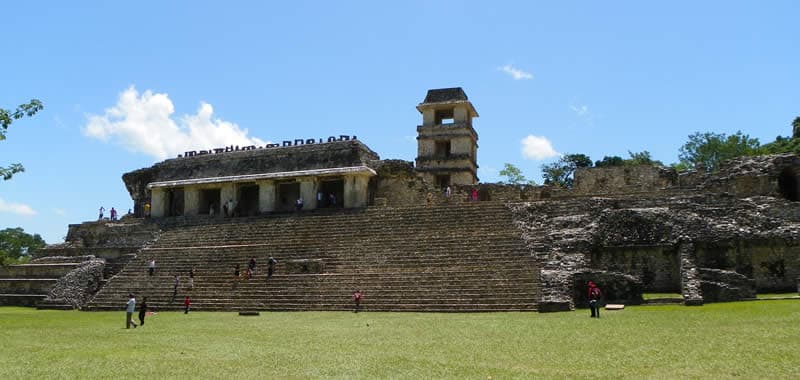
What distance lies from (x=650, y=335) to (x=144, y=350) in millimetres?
7798

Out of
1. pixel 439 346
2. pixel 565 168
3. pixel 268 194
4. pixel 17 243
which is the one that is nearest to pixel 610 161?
pixel 565 168

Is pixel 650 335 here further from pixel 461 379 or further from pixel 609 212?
pixel 609 212

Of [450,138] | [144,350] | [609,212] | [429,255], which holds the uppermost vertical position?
[450,138]

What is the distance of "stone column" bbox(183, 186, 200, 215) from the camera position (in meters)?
31.2

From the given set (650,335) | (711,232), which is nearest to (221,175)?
(711,232)

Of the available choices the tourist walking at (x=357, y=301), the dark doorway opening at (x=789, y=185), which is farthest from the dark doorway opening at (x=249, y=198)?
the dark doorway opening at (x=789, y=185)

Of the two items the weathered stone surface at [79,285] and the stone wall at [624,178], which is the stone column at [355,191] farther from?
the weathered stone surface at [79,285]

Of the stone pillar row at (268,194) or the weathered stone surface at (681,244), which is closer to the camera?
the weathered stone surface at (681,244)

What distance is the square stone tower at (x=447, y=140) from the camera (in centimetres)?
3562

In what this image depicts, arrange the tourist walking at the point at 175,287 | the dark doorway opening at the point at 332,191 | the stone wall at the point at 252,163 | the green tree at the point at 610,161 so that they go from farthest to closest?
the green tree at the point at 610,161
the dark doorway opening at the point at 332,191
the stone wall at the point at 252,163
the tourist walking at the point at 175,287

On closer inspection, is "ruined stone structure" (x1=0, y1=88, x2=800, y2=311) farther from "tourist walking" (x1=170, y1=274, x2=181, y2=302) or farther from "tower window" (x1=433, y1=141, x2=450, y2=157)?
"tower window" (x1=433, y1=141, x2=450, y2=157)

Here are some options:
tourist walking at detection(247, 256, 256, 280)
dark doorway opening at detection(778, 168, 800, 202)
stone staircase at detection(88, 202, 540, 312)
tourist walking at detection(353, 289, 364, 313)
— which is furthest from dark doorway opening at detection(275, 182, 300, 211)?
dark doorway opening at detection(778, 168, 800, 202)

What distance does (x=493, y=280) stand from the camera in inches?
691

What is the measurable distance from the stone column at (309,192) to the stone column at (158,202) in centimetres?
742
